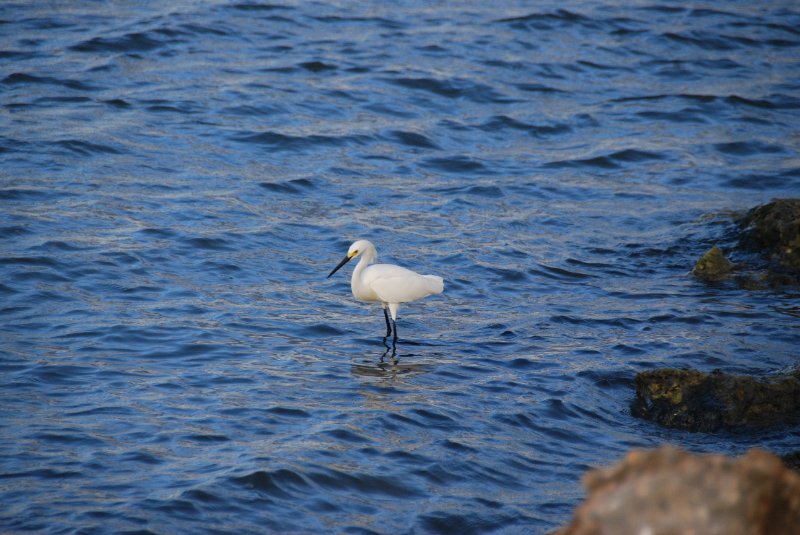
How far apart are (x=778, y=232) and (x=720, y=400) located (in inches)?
141

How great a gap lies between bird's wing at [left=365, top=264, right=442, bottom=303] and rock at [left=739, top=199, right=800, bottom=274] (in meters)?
3.50

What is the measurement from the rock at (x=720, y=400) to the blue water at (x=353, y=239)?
0.49 feet

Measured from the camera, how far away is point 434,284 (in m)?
7.54

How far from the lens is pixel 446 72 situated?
1424 centimetres

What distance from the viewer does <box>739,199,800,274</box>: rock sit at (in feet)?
28.5

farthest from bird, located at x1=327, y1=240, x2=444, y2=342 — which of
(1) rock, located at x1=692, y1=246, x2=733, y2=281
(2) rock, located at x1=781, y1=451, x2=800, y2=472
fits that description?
(2) rock, located at x1=781, y1=451, x2=800, y2=472

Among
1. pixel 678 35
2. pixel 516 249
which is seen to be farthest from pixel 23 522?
pixel 678 35

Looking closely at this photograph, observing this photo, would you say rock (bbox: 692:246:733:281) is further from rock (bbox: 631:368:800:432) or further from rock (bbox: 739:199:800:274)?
rock (bbox: 631:368:800:432)

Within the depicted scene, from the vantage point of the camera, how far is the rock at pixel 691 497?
2.37m

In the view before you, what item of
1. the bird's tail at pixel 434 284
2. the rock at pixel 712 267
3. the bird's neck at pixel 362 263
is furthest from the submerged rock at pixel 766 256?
the bird's neck at pixel 362 263

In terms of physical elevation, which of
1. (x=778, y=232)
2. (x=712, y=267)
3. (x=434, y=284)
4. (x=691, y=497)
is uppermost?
(x=691, y=497)

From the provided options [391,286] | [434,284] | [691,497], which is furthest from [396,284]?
[691,497]

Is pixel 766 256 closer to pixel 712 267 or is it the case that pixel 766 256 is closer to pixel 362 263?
pixel 712 267

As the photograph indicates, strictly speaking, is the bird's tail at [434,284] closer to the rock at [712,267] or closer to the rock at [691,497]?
the rock at [712,267]
